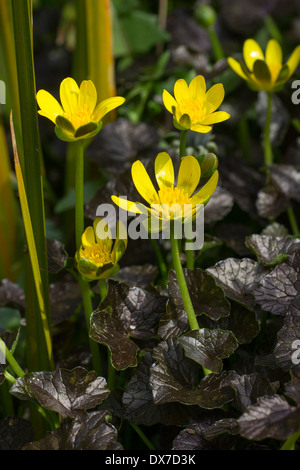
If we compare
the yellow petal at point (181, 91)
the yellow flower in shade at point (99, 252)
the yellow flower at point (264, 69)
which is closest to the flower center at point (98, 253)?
the yellow flower in shade at point (99, 252)

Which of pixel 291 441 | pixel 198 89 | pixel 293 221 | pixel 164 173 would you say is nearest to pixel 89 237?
pixel 164 173

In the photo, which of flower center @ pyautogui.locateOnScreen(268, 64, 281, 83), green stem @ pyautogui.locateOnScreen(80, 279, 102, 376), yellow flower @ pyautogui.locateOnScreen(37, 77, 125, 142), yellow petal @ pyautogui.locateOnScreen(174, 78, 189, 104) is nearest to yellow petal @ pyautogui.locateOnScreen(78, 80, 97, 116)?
yellow flower @ pyautogui.locateOnScreen(37, 77, 125, 142)

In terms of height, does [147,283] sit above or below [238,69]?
below

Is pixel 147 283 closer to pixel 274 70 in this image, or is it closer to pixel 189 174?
pixel 189 174

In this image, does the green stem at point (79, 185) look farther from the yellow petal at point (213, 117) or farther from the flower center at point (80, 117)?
the yellow petal at point (213, 117)

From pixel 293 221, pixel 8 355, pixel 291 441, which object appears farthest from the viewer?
pixel 293 221
